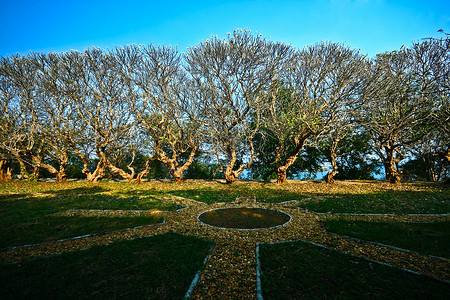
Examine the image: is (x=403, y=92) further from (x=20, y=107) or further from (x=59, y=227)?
(x=20, y=107)

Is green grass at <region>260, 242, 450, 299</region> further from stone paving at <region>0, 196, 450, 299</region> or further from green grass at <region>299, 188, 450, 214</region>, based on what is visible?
green grass at <region>299, 188, 450, 214</region>

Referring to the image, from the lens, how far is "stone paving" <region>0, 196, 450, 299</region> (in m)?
3.56

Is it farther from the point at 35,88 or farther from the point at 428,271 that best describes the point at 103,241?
the point at 35,88

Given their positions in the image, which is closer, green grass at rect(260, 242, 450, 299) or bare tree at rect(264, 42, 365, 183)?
green grass at rect(260, 242, 450, 299)

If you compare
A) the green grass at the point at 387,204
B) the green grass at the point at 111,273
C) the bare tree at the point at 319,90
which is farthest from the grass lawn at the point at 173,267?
the bare tree at the point at 319,90

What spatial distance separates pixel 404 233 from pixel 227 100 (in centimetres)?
1157

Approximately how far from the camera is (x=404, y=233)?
5.33 metres

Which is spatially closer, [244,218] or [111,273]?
[111,273]

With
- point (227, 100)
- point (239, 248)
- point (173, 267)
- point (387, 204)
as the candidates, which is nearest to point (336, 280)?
point (239, 248)

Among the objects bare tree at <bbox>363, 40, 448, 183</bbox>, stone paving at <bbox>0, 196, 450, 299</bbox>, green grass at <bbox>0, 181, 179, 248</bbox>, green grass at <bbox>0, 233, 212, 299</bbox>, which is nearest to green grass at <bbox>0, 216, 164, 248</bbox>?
green grass at <bbox>0, 181, 179, 248</bbox>

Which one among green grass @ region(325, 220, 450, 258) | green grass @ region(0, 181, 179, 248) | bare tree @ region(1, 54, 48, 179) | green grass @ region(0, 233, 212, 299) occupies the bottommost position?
green grass @ region(0, 181, 179, 248)

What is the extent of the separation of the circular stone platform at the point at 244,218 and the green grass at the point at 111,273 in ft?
5.70

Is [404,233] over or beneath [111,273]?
over

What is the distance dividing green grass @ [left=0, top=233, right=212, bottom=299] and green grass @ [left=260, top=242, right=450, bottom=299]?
1.43m
